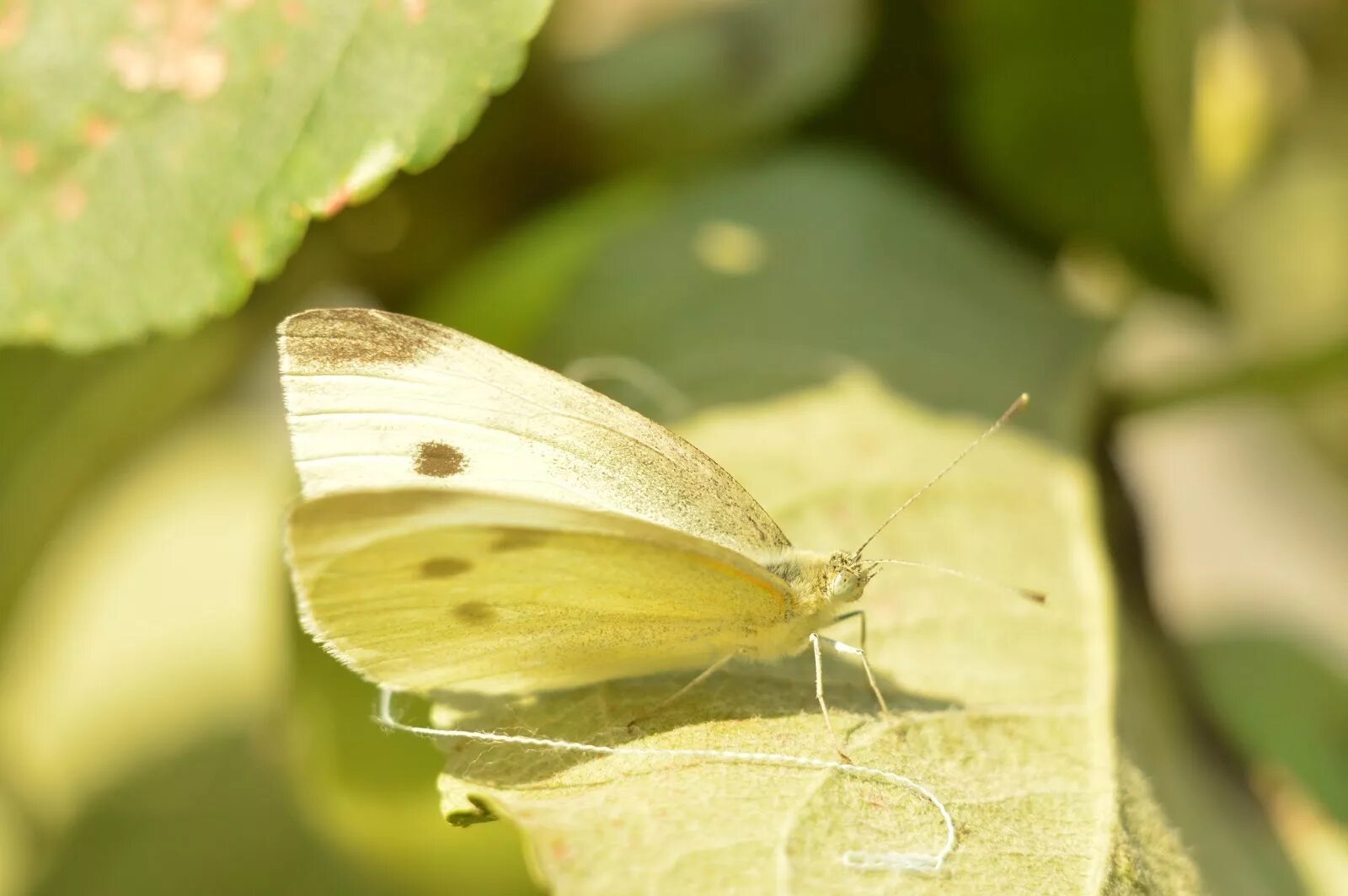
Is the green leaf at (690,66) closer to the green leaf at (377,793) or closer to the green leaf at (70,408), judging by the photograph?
the green leaf at (70,408)

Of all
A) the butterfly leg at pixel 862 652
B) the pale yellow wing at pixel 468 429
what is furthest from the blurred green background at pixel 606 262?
the butterfly leg at pixel 862 652

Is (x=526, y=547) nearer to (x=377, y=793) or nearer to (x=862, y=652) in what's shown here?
(x=862, y=652)

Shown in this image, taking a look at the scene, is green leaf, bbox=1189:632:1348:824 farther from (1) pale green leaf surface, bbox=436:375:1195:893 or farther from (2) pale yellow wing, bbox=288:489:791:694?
(2) pale yellow wing, bbox=288:489:791:694

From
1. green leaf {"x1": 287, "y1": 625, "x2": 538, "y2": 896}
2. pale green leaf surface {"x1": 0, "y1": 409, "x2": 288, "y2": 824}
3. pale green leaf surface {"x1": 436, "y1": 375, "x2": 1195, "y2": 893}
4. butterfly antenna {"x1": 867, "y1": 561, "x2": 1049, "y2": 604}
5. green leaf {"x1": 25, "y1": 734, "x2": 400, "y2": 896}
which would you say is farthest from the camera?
pale green leaf surface {"x1": 0, "y1": 409, "x2": 288, "y2": 824}

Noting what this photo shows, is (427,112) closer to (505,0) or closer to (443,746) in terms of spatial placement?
(505,0)

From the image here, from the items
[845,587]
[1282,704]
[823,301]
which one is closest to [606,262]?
[823,301]

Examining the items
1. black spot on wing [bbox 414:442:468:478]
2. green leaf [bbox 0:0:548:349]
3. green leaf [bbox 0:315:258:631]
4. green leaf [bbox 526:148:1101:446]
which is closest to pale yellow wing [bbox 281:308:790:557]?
black spot on wing [bbox 414:442:468:478]
